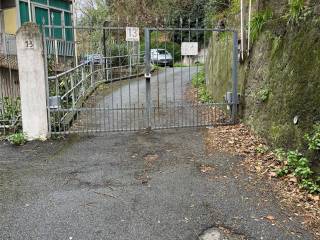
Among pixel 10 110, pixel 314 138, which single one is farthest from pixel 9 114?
pixel 314 138

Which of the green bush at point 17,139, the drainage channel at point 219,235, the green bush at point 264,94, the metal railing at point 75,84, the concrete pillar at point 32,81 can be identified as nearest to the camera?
the drainage channel at point 219,235

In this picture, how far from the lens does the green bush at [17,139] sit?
6707mm

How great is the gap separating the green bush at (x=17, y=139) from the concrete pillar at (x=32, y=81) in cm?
11

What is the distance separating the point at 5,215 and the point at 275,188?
321 centimetres

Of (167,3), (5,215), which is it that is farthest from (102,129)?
(167,3)

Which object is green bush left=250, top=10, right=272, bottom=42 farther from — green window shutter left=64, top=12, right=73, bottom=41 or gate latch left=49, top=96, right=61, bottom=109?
green window shutter left=64, top=12, right=73, bottom=41

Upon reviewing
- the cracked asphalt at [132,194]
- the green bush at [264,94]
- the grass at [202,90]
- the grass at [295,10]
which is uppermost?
the grass at [295,10]

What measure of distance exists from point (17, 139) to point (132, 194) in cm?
316

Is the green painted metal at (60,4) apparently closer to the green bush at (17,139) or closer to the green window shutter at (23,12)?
the green window shutter at (23,12)

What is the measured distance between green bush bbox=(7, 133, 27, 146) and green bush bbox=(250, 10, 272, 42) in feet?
15.7

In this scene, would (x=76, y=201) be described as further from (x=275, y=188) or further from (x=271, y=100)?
(x=271, y=100)

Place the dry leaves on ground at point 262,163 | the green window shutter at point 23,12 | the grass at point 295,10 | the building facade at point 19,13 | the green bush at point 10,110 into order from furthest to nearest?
the green window shutter at point 23,12 → the building facade at point 19,13 → the green bush at point 10,110 → the grass at point 295,10 → the dry leaves on ground at point 262,163

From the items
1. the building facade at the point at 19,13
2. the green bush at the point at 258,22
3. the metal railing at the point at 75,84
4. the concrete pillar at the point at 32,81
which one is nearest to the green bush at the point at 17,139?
the concrete pillar at the point at 32,81

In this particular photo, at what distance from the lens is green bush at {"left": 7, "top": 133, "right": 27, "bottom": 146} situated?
671 centimetres
